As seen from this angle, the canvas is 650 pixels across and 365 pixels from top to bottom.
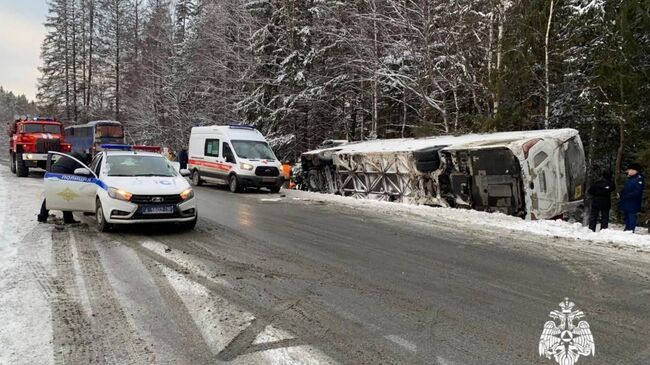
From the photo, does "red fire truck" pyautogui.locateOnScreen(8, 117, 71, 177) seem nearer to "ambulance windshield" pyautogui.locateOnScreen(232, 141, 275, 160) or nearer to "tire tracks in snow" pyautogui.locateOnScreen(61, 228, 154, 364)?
"ambulance windshield" pyautogui.locateOnScreen(232, 141, 275, 160)

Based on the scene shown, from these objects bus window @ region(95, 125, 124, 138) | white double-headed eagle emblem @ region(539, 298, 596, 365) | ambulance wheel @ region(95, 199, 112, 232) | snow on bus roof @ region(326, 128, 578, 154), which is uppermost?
bus window @ region(95, 125, 124, 138)

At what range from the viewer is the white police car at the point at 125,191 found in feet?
28.7

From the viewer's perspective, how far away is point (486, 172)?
1220 centimetres

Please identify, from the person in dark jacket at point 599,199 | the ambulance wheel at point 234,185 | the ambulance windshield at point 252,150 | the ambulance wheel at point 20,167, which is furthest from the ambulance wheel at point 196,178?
the person in dark jacket at point 599,199

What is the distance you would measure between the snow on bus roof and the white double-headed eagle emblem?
282 inches

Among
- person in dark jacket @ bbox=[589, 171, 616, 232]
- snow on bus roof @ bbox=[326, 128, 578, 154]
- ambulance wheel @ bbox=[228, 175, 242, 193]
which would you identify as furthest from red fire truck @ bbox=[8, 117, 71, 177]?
person in dark jacket @ bbox=[589, 171, 616, 232]

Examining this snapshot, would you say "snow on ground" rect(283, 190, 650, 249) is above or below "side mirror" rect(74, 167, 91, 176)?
below

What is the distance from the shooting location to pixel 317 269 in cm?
676

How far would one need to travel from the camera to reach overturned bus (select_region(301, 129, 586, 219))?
11.3 m

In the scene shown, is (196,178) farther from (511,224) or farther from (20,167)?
(511,224)

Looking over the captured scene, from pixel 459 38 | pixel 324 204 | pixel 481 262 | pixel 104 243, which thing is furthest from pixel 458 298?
pixel 459 38

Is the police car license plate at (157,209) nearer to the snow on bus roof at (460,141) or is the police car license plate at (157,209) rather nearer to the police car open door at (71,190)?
the police car open door at (71,190)

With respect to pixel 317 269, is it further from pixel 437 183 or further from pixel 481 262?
pixel 437 183

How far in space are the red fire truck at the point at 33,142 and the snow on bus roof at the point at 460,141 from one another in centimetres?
1339
